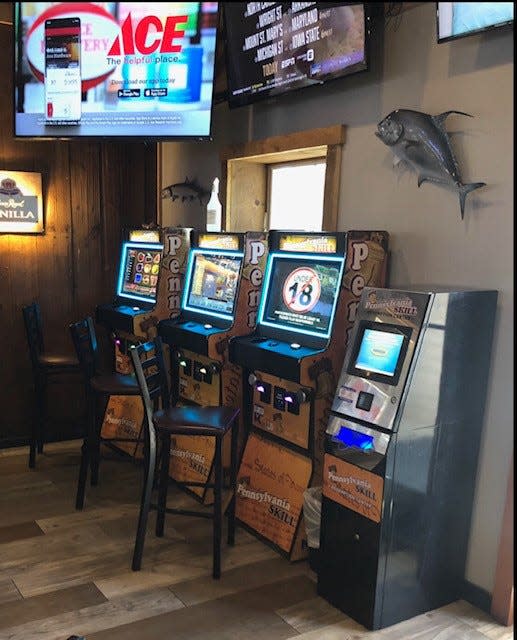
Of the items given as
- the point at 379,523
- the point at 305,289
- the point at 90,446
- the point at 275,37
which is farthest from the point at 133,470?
the point at 275,37

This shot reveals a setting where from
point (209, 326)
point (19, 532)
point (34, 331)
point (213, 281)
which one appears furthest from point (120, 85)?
point (19, 532)

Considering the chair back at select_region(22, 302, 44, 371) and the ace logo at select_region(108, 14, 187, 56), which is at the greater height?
the ace logo at select_region(108, 14, 187, 56)

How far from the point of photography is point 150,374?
10.3 ft

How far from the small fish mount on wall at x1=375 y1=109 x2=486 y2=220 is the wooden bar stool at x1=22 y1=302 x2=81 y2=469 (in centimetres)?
258

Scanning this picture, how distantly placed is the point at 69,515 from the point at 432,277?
7.92 feet

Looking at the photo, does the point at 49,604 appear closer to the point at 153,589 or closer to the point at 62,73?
the point at 153,589

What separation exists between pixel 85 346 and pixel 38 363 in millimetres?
720

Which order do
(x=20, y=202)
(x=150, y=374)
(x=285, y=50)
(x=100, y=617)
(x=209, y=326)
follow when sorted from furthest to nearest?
(x=20, y=202), (x=209, y=326), (x=285, y=50), (x=150, y=374), (x=100, y=617)

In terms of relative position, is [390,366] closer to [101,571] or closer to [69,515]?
[101,571]

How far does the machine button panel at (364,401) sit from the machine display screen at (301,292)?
49 cm

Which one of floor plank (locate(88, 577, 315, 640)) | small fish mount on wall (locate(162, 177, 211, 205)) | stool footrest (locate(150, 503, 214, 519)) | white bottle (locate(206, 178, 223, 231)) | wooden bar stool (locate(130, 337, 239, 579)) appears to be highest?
small fish mount on wall (locate(162, 177, 211, 205))

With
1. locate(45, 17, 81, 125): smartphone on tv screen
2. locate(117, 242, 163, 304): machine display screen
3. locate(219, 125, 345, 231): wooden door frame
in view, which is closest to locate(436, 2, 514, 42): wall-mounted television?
locate(45, 17, 81, 125): smartphone on tv screen

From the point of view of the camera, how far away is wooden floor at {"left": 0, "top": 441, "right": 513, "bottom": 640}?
2.55 m

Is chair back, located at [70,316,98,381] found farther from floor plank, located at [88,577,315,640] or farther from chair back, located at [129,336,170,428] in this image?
floor plank, located at [88,577,315,640]
